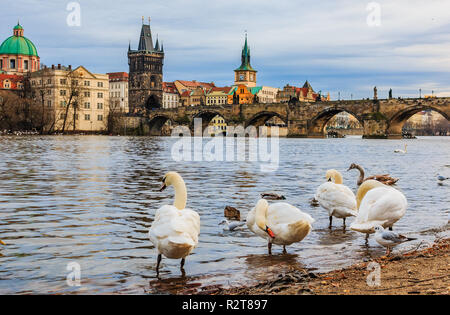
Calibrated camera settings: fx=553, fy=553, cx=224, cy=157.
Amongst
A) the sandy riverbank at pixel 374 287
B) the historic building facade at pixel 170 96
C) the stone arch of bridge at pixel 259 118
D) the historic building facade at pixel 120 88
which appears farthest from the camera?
the historic building facade at pixel 170 96

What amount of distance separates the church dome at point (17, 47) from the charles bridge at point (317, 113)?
1208 inches

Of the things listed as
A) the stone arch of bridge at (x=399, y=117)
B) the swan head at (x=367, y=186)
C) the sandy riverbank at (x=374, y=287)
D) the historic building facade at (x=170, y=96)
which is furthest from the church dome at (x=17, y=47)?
the sandy riverbank at (x=374, y=287)

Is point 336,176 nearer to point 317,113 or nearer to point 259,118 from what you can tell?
point 317,113

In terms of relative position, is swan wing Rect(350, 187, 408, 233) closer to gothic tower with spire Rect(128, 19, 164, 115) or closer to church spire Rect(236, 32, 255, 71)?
gothic tower with spire Rect(128, 19, 164, 115)

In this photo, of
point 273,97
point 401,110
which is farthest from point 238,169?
point 273,97

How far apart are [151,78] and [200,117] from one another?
87.4ft

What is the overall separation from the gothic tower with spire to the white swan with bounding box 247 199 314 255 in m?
120

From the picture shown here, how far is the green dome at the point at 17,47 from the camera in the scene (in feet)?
383

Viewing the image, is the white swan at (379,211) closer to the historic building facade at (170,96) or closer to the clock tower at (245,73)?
the historic building facade at (170,96)

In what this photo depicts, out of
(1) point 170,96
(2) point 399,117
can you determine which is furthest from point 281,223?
(1) point 170,96

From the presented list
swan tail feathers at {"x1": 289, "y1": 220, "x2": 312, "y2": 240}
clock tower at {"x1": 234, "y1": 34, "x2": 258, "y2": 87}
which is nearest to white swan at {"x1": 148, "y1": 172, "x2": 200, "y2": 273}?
swan tail feathers at {"x1": 289, "y1": 220, "x2": 312, "y2": 240}

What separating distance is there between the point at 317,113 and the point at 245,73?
7589 cm

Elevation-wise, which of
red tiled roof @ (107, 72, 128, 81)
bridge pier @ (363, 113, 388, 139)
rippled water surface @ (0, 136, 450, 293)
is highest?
red tiled roof @ (107, 72, 128, 81)

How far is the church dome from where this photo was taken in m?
117
